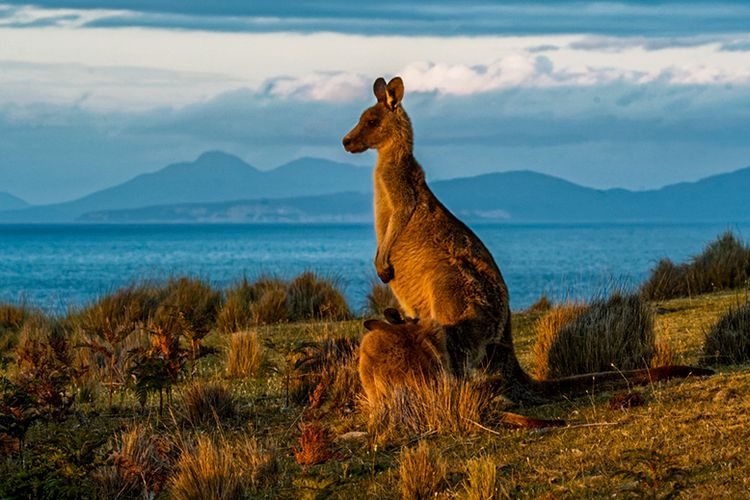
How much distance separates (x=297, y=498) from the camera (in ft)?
20.7

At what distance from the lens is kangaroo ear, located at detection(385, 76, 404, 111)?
32.4 ft

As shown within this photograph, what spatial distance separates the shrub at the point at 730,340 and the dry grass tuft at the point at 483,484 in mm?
4346

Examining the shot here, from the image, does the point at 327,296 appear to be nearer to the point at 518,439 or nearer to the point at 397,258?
the point at 397,258

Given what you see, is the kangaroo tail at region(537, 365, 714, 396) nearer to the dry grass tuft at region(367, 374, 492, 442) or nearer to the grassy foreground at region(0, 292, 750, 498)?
the grassy foreground at region(0, 292, 750, 498)

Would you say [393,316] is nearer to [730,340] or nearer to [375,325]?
[375,325]

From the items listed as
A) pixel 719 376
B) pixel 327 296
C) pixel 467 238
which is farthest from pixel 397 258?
pixel 327 296

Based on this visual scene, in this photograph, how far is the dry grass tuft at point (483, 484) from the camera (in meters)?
5.77

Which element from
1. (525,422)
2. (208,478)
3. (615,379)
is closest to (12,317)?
(615,379)

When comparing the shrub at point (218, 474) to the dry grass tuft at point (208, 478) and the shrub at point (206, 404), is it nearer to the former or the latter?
the dry grass tuft at point (208, 478)

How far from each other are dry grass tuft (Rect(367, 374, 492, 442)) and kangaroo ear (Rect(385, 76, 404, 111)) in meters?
3.24

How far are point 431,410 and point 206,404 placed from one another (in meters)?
2.31

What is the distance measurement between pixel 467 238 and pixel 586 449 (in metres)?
2.71

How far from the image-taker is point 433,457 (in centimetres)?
634

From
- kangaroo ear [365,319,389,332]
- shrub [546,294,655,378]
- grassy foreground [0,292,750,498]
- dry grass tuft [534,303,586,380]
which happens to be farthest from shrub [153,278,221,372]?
kangaroo ear [365,319,389,332]
